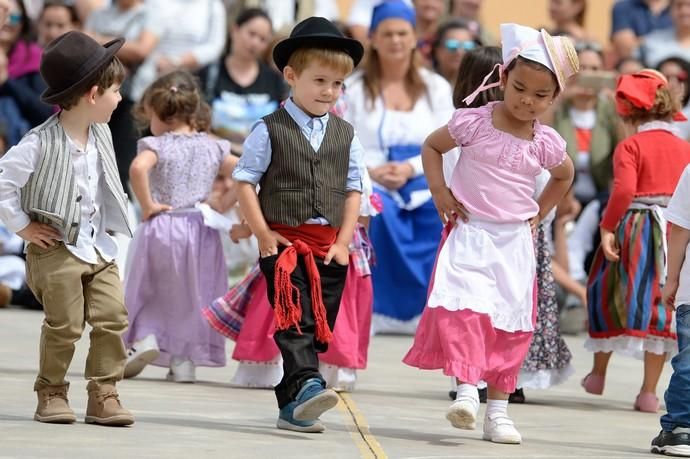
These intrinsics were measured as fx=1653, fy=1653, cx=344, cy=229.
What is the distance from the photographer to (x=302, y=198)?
623 cm

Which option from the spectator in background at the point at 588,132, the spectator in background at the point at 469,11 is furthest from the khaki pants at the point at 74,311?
the spectator in background at the point at 469,11

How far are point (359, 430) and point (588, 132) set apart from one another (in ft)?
21.6

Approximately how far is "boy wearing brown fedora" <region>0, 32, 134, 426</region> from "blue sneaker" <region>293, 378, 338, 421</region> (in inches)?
24.0

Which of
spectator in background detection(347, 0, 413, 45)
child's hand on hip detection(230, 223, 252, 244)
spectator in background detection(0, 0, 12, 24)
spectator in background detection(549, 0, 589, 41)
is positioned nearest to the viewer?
child's hand on hip detection(230, 223, 252, 244)

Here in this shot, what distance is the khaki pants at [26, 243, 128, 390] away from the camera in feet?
19.3

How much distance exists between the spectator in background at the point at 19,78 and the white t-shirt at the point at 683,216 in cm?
706

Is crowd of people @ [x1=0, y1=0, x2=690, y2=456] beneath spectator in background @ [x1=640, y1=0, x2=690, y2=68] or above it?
beneath

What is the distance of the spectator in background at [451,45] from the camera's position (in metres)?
12.1

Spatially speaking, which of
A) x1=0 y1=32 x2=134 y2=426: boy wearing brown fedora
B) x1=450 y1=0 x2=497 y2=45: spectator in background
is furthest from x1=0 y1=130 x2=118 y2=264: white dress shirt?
x1=450 y1=0 x2=497 y2=45: spectator in background

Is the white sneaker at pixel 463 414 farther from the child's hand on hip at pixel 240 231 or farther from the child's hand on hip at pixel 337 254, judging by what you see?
the child's hand on hip at pixel 240 231

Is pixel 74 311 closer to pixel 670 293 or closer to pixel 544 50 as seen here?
pixel 544 50

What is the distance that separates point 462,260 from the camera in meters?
6.20

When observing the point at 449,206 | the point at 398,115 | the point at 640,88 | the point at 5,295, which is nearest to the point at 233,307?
the point at 449,206

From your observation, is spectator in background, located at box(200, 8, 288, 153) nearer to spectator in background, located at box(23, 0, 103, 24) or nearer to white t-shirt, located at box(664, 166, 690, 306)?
Answer: spectator in background, located at box(23, 0, 103, 24)
